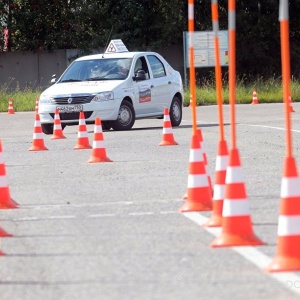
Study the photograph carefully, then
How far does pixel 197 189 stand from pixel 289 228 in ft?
10.3

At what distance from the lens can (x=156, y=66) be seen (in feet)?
85.2

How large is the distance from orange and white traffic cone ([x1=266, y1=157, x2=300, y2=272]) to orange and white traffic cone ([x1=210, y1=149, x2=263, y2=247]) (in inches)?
33.1

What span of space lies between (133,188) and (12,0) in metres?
43.6

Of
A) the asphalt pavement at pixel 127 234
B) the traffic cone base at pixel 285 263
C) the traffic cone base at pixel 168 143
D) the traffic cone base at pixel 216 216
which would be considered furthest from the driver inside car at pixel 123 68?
the traffic cone base at pixel 285 263

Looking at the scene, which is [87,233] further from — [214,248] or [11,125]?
[11,125]

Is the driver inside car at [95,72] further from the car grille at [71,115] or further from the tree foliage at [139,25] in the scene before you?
the tree foliage at [139,25]

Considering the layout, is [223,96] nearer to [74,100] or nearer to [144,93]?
[144,93]

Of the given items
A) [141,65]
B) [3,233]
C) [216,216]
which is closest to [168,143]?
[141,65]

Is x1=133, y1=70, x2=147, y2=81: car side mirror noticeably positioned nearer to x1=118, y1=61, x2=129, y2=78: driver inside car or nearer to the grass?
x1=118, y1=61, x2=129, y2=78: driver inside car

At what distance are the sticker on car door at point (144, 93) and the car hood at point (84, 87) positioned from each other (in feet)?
2.29

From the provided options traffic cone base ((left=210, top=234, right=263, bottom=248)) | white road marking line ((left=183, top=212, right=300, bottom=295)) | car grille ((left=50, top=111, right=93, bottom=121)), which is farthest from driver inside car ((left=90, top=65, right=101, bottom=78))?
traffic cone base ((left=210, top=234, right=263, bottom=248))

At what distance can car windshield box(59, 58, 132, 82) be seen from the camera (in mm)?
24891

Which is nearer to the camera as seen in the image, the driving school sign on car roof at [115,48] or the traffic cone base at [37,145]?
the traffic cone base at [37,145]

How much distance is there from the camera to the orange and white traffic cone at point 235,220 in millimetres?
8242
